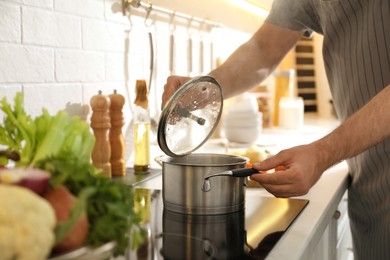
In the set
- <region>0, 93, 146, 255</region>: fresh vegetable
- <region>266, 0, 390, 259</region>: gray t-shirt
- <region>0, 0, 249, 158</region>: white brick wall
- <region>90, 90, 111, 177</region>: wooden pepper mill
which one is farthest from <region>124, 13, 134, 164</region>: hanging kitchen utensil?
<region>0, 93, 146, 255</region>: fresh vegetable

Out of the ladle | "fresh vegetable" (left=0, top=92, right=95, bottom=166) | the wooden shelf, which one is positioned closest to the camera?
"fresh vegetable" (left=0, top=92, right=95, bottom=166)

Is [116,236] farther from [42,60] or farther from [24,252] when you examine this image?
[42,60]

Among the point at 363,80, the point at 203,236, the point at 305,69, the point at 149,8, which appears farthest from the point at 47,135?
the point at 305,69

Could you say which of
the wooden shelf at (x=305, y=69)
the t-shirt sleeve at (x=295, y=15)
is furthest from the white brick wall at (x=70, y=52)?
the wooden shelf at (x=305, y=69)

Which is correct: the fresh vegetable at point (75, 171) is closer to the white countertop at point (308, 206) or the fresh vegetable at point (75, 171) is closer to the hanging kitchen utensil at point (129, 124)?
the white countertop at point (308, 206)

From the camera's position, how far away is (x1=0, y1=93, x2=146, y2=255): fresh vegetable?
489 millimetres

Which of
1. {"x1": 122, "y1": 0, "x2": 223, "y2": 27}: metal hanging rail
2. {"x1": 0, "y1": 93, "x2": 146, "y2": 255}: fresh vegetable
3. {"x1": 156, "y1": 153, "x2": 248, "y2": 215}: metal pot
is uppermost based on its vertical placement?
{"x1": 122, "y1": 0, "x2": 223, "y2": 27}: metal hanging rail

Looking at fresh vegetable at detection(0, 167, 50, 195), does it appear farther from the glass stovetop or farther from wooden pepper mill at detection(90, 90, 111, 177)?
wooden pepper mill at detection(90, 90, 111, 177)

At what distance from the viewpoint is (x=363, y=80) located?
1289 millimetres

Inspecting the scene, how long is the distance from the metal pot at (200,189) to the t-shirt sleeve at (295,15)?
2.29 ft

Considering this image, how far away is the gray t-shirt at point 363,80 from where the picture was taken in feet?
4.07

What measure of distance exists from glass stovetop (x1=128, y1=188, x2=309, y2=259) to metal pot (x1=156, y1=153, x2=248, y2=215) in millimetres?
16

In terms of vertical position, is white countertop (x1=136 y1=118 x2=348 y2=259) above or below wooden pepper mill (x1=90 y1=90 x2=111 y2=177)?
below

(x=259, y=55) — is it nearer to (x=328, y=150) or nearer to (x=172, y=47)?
(x=172, y=47)
